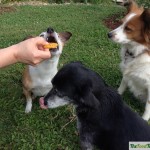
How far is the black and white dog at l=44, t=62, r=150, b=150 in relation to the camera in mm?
2684

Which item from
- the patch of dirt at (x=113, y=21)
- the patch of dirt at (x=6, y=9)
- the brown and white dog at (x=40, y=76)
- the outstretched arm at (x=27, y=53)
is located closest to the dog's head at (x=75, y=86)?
the outstretched arm at (x=27, y=53)

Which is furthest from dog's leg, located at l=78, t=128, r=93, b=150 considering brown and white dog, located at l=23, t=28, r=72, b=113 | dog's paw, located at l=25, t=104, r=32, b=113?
dog's paw, located at l=25, t=104, r=32, b=113

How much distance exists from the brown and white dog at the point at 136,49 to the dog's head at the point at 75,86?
50.2 inches

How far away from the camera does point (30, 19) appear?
27.1 feet

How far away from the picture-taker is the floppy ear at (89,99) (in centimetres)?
256

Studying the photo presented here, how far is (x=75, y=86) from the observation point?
2.67m

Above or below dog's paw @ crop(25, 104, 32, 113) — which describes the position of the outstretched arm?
above

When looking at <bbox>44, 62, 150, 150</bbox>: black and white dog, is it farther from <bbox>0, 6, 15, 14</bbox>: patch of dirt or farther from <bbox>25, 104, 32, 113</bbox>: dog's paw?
<bbox>0, 6, 15, 14</bbox>: patch of dirt

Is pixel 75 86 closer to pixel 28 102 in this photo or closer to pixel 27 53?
pixel 27 53

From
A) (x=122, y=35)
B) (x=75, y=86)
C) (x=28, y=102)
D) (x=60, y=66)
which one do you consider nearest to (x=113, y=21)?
(x=60, y=66)

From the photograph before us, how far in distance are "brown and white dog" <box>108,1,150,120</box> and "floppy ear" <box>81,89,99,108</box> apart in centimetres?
146

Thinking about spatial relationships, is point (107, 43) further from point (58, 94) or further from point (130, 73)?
point (58, 94)

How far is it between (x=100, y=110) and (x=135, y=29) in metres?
1.46

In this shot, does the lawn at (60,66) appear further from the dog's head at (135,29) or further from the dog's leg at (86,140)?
the dog's head at (135,29)
